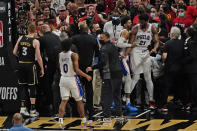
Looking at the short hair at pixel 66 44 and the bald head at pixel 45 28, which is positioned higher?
the bald head at pixel 45 28

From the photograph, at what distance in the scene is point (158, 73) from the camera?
537 inches

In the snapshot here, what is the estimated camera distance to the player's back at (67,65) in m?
11.3

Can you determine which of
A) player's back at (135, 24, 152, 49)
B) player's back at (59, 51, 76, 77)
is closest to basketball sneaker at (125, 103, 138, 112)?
player's back at (135, 24, 152, 49)

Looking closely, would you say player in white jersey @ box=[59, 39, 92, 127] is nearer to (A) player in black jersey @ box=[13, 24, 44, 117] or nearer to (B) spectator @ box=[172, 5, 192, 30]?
(A) player in black jersey @ box=[13, 24, 44, 117]

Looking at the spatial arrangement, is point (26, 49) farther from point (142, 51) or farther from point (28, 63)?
point (142, 51)

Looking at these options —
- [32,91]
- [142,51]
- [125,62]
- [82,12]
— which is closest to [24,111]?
[32,91]

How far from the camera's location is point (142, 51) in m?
13.3

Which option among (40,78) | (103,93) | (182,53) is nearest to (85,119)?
(103,93)

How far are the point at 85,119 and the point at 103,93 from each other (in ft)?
2.49

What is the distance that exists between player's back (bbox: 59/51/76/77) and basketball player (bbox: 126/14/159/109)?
2329 mm

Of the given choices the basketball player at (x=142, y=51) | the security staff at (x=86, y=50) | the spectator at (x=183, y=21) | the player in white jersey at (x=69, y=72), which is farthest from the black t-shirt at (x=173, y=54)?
the spectator at (x=183, y=21)

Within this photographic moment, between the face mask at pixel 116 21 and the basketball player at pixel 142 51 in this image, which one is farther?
the face mask at pixel 116 21

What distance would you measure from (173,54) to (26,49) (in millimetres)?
3467

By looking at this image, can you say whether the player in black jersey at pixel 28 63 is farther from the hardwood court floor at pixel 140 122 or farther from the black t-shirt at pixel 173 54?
the black t-shirt at pixel 173 54
